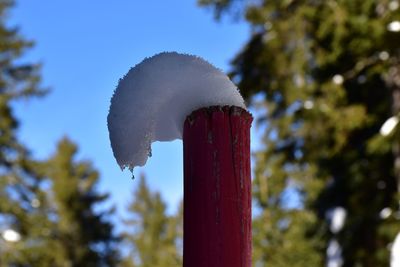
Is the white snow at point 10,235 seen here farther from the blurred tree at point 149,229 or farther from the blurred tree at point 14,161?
the blurred tree at point 149,229

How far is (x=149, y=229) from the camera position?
3497cm

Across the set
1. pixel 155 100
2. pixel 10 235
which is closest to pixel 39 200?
pixel 10 235

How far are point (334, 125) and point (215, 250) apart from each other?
8.62 m

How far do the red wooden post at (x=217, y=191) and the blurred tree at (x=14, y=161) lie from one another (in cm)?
1578

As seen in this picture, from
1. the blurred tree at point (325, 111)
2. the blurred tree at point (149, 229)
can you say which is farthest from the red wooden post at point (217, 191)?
the blurred tree at point (149, 229)

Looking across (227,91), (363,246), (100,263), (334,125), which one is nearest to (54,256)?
(100,263)

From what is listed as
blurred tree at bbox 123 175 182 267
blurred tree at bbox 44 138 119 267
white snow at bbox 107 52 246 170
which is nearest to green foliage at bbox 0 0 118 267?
blurred tree at bbox 44 138 119 267

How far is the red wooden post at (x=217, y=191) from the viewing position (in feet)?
4.17

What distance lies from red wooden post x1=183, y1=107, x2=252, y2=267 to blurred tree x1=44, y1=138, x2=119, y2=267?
83.4 feet

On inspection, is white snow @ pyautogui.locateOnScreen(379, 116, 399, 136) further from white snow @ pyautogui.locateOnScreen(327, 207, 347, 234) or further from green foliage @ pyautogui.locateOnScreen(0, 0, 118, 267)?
green foliage @ pyautogui.locateOnScreen(0, 0, 118, 267)

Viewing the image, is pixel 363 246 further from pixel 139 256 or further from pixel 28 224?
pixel 139 256

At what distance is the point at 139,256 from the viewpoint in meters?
33.7

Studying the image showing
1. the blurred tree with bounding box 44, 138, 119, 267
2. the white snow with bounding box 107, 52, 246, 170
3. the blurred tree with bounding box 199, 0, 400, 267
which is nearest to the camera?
the white snow with bounding box 107, 52, 246, 170

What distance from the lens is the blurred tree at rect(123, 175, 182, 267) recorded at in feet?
108
